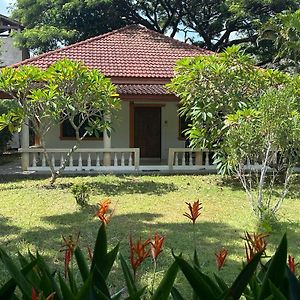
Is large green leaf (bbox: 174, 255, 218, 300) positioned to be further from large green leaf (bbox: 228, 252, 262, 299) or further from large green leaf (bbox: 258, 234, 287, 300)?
large green leaf (bbox: 258, 234, 287, 300)

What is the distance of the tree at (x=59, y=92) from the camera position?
11.2 metres

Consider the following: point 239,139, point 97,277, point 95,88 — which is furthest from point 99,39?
point 97,277

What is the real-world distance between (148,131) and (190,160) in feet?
11.4

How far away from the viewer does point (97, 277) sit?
1.89 m

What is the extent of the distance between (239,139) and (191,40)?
20371 mm

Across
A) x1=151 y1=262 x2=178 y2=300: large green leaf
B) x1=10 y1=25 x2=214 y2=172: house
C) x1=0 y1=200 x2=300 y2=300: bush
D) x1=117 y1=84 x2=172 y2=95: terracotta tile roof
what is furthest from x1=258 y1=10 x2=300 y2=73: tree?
x1=151 y1=262 x2=178 y2=300: large green leaf

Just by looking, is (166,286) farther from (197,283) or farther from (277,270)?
(277,270)

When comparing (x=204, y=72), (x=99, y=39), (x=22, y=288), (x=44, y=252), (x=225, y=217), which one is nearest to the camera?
(x=22, y=288)

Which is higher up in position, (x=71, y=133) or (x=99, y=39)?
(x=99, y=39)

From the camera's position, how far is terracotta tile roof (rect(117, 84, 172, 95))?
15223mm

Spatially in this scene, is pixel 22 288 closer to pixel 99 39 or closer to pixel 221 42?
pixel 99 39

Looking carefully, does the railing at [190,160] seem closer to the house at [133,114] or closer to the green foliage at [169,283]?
the house at [133,114]

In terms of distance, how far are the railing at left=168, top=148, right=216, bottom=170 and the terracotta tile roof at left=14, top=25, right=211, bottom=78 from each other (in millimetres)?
2949

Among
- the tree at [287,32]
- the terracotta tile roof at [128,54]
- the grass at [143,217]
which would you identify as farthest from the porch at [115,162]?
the tree at [287,32]
